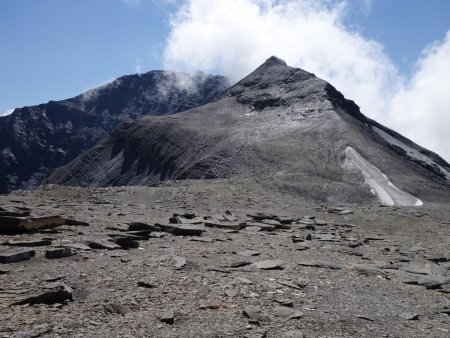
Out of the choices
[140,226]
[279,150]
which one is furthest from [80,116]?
[140,226]

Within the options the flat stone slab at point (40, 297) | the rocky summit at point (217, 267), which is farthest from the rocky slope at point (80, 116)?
the flat stone slab at point (40, 297)

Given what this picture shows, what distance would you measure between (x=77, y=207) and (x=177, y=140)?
5237 centimetres

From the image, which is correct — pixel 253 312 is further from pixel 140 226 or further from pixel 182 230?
pixel 140 226

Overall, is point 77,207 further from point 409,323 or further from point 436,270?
point 409,323

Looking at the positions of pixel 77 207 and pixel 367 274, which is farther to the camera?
pixel 77 207

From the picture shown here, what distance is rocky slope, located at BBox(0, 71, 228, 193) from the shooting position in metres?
166

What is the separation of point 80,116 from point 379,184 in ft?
486

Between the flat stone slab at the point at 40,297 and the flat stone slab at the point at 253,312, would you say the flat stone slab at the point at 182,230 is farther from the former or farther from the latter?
the flat stone slab at the point at 253,312

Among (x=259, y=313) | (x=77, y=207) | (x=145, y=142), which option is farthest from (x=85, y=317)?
(x=145, y=142)

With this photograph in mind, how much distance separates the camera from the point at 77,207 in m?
21.6

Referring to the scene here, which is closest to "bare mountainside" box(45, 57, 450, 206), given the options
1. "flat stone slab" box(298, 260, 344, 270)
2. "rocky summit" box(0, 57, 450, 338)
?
"rocky summit" box(0, 57, 450, 338)

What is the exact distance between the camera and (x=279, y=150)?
191 feet

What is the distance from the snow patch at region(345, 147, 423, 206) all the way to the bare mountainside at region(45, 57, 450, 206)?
0.11 meters

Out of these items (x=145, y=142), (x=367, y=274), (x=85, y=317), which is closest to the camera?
(x=85, y=317)
